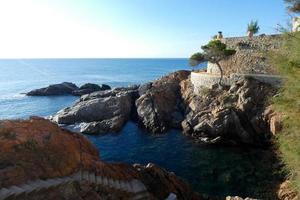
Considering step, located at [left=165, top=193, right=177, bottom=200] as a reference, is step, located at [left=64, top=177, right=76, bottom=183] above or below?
above

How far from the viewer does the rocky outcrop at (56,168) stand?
15883 millimetres

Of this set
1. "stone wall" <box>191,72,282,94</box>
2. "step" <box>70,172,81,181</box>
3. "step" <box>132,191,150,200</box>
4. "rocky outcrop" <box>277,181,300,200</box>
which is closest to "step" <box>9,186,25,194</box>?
"step" <box>70,172,81,181</box>

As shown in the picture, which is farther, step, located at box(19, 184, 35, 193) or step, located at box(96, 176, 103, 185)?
step, located at box(96, 176, 103, 185)

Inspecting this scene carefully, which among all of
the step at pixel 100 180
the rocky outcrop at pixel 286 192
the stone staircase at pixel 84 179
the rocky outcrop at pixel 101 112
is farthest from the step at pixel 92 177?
the rocky outcrop at pixel 101 112

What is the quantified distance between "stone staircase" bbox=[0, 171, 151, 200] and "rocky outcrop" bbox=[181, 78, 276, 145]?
2252cm

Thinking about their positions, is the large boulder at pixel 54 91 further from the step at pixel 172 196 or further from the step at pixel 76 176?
the step at pixel 76 176

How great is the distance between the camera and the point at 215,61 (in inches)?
2004

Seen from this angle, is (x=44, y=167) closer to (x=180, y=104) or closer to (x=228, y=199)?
(x=228, y=199)

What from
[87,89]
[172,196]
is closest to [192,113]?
[172,196]

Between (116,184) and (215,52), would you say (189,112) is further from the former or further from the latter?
(116,184)

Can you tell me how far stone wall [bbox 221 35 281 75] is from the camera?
47.8 meters

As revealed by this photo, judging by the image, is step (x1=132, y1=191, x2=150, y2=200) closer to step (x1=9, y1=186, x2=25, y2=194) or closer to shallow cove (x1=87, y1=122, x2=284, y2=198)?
step (x1=9, y1=186, x2=25, y2=194)

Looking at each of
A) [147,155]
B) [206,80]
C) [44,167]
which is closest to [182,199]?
[44,167]

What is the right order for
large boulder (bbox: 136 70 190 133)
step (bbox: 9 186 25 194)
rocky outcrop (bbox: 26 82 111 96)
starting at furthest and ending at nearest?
rocky outcrop (bbox: 26 82 111 96) → large boulder (bbox: 136 70 190 133) → step (bbox: 9 186 25 194)
